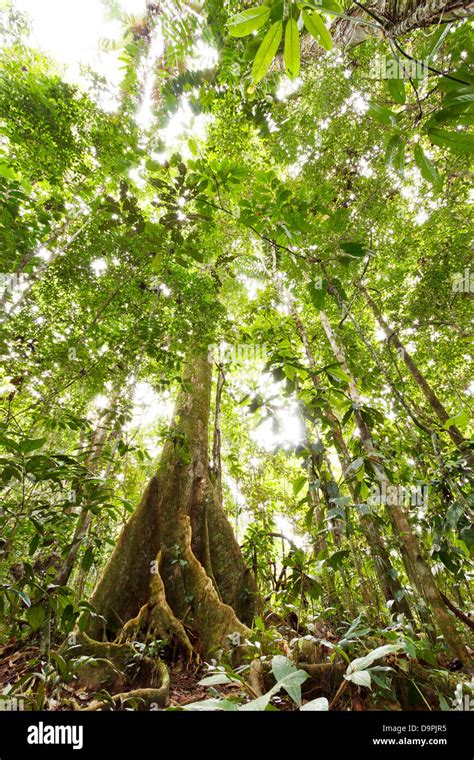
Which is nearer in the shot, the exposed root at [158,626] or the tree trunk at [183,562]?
the exposed root at [158,626]

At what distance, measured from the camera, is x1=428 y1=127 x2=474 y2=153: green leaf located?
78 centimetres


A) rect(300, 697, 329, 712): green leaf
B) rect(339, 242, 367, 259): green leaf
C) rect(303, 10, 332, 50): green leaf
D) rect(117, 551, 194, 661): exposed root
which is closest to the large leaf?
rect(300, 697, 329, 712): green leaf

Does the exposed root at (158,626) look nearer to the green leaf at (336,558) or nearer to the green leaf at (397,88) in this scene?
the green leaf at (336,558)

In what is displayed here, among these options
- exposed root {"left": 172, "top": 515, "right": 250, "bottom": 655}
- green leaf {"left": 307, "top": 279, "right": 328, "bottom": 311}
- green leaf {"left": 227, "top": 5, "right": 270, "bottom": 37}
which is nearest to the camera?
green leaf {"left": 227, "top": 5, "right": 270, "bottom": 37}

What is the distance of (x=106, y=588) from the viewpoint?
3498 millimetres

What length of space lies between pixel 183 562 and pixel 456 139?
4133mm

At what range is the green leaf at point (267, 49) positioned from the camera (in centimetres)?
73

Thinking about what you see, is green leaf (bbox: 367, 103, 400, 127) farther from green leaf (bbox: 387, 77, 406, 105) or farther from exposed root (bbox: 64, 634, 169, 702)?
exposed root (bbox: 64, 634, 169, 702)

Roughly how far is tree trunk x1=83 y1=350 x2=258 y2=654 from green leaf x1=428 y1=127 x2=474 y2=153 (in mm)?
3165

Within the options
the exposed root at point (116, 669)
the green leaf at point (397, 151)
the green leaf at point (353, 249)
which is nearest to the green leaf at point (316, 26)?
the green leaf at point (397, 151)

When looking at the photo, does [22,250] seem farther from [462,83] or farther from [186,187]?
[462,83]

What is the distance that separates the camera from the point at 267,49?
79cm

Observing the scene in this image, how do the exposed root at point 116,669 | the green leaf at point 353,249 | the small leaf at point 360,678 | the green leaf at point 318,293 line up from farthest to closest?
the exposed root at point 116,669, the green leaf at point 318,293, the green leaf at point 353,249, the small leaf at point 360,678
